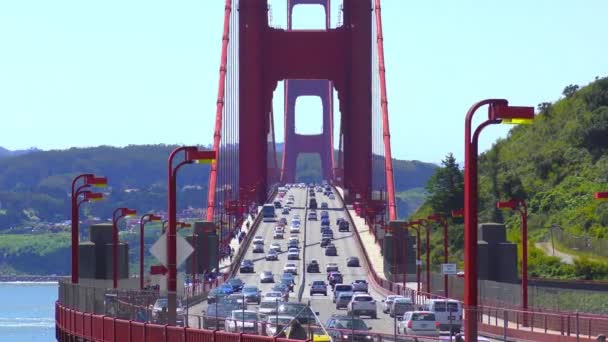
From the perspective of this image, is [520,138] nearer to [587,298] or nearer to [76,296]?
[587,298]

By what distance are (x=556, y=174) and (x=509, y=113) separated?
293ft

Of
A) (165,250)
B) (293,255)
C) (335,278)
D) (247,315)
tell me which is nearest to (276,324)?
(247,315)

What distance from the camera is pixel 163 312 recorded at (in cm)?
3881

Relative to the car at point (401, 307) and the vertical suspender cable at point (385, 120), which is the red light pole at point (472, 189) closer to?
the car at point (401, 307)

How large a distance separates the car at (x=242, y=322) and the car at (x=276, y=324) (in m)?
0.29

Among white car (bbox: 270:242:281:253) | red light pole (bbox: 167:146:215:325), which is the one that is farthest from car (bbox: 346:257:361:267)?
red light pole (bbox: 167:146:215:325)

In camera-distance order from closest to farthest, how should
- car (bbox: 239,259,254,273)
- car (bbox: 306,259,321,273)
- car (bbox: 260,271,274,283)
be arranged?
car (bbox: 260,271,274,283), car (bbox: 239,259,254,273), car (bbox: 306,259,321,273)

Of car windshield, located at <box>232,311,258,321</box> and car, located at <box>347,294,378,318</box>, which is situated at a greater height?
car windshield, located at <box>232,311,258,321</box>

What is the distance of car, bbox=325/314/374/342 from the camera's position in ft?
109

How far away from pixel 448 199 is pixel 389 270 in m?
42.4

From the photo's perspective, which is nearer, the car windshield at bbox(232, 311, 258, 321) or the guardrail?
the car windshield at bbox(232, 311, 258, 321)

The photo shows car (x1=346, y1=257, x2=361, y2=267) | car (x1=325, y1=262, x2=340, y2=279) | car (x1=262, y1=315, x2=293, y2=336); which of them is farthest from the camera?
car (x1=346, y1=257, x2=361, y2=267)

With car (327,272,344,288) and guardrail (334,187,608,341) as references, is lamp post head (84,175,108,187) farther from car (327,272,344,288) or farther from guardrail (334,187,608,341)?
car (327,272,344,288)

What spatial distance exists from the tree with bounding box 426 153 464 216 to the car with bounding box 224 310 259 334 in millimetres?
97955
